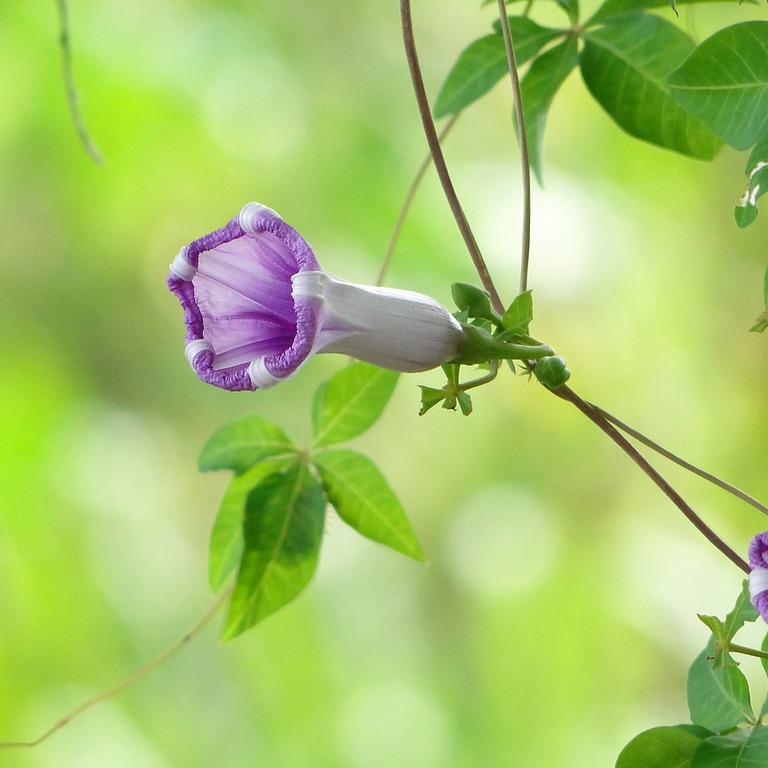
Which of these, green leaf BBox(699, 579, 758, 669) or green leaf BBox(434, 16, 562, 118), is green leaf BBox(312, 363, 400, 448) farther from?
green leaf BBox(699, 579, 758, 669)

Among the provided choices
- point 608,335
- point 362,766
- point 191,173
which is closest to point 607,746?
point 362,766

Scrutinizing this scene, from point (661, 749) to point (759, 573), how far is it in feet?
0.43

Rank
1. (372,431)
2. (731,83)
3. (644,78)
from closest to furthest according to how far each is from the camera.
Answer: (731,83) → (644,78) → (372,431)

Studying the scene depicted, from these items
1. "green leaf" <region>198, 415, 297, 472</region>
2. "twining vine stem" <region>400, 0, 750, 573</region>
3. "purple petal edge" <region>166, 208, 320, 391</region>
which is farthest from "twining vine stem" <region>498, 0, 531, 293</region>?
"green leaf" <region>198, 415, 297, 472</region>

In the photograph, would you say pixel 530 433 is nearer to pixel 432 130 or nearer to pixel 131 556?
pixel 131 556

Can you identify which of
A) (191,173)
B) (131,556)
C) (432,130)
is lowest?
(131,556)

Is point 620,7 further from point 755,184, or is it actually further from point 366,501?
point 366,501

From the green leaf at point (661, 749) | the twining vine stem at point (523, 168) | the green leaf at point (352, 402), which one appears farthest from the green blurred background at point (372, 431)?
the green leaf at point (661, 749)

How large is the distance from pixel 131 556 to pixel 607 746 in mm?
1026

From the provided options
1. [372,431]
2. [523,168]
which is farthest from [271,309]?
[372,431]

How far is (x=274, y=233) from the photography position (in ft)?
1.19

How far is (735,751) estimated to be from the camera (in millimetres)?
423

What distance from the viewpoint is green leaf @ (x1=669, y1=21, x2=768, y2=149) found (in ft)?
1.46

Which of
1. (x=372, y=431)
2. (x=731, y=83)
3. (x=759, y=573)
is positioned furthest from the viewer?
(x=372, y=431)
